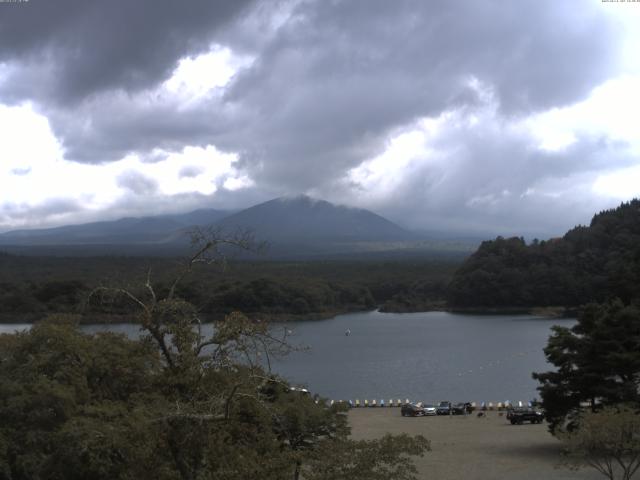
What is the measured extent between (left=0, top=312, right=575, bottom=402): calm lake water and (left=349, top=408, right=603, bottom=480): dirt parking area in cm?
392

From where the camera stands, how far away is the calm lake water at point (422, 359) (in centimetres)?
3319

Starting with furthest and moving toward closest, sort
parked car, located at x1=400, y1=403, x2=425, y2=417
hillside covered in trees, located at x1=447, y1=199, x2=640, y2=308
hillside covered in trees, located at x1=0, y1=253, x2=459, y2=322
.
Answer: hillside covered in trees, located at x1=447, y1=199, x2=640, y2=308
hillside covered in trees, located at x1=0, y1=253, x2=459, y2=322
parked car, located at x1=400, y1=403, x2=425, y2=417

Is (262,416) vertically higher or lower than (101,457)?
higher

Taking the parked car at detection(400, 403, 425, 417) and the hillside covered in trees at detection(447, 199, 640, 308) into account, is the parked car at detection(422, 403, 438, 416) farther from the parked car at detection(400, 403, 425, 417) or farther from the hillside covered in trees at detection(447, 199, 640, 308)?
the hillside covered in trees at detection(447, 199, 640, 308)

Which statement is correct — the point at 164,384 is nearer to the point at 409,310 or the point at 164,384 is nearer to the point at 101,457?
the point at 101,457

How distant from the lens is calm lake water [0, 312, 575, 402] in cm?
3319

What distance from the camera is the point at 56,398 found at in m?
10.9

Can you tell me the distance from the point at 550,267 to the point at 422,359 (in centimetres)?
3732

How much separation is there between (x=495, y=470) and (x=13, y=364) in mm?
9973

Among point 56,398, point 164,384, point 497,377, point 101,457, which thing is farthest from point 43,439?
point 497,377

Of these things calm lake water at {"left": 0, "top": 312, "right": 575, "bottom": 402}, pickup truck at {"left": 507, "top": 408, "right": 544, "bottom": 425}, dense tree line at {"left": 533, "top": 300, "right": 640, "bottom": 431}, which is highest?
dense tree line at {"left": 533, "top": 300, "right": 640, "bottom": 431}

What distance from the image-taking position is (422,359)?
142 feet

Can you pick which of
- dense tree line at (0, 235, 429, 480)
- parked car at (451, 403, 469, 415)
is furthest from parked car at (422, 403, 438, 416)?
dense tree line at (0, 235, 429, 480)

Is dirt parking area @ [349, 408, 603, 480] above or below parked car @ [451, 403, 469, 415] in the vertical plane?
above
